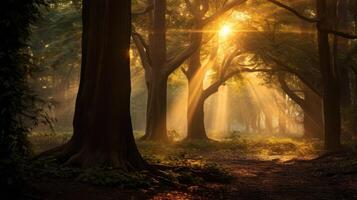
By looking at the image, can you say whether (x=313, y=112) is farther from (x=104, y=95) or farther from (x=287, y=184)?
(x=104, y=95)

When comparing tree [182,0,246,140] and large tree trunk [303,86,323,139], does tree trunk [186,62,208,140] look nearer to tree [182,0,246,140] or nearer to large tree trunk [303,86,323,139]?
tree [182,0,246,140]

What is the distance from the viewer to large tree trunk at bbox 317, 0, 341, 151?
22188 millimetres

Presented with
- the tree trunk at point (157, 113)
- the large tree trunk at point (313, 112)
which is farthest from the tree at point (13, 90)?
the large tree trunk at point (313, 112)

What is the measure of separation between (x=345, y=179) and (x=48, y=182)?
8.71 metres

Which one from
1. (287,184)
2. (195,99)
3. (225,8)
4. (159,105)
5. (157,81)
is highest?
(225,8)

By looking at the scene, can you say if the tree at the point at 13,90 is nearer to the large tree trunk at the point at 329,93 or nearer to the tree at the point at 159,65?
the large tree trunk at the point at 329,93

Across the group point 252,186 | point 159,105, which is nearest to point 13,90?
point 252,186

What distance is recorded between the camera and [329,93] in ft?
73.7

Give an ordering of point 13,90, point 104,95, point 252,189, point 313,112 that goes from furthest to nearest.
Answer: point 313,112, point 252,189, point 104,95, point 13,90

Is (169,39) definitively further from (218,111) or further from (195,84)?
(218,111)

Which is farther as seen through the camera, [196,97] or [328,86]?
[196,97]

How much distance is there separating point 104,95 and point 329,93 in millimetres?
13387

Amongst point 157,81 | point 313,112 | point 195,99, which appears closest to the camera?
point 157,81

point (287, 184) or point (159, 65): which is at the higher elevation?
point (159, 65)
